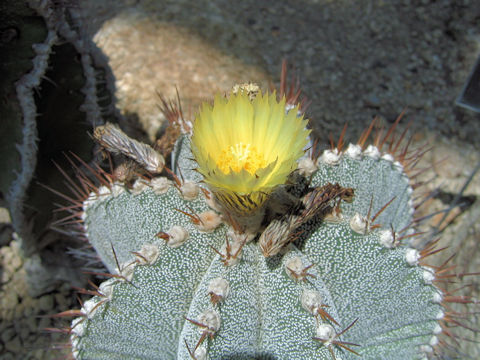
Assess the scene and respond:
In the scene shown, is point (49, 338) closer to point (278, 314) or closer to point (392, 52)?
point (278, 314)

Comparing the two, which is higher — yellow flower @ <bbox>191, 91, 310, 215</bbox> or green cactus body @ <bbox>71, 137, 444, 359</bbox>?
yellow flower @ <bbox>191, 91, 310, 215</bbox>

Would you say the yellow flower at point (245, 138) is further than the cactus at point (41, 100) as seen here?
No

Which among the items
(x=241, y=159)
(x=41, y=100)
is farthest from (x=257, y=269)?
(x=41, y=100)

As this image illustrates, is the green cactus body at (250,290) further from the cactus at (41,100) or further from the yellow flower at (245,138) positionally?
the cactus at (41,100)

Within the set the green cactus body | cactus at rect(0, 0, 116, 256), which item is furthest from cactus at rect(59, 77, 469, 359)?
cactus at rect(0, 0, 116, 256)

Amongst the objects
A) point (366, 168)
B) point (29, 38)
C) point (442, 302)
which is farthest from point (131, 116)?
point (442, 302)

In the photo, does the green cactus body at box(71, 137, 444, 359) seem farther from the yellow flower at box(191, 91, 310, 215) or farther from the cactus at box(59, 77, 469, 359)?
the yellow flower at box(191, 91, 310, 215)

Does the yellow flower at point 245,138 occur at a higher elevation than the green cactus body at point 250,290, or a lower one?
higher

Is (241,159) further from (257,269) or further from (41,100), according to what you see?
(41,100)

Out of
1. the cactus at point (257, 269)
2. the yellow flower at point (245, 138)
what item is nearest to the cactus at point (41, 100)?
the cactus at point (257, 269)
